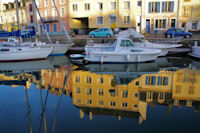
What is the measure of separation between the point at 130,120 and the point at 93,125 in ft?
5.11

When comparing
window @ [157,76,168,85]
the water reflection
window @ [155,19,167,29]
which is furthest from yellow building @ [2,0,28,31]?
window @ [157,76,168,85]

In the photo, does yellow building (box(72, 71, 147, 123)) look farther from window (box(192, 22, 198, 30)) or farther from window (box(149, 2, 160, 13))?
window (box(192, 22, 198, 30))

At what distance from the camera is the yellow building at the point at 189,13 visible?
109 feet

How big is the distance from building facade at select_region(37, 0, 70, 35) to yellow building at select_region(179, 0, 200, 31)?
72.2 feet

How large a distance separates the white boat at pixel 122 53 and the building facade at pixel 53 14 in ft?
70.6

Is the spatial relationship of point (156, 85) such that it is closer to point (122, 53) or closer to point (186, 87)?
point (186, 87)

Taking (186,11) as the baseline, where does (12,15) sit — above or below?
above

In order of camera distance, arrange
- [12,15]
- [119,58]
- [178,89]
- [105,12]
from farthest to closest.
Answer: [12,15], [105,12], [119,58], [178,89]

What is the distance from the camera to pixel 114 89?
11.0m

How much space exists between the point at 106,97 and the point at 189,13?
30.5m

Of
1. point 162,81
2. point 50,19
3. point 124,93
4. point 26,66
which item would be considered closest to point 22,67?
point 26,66

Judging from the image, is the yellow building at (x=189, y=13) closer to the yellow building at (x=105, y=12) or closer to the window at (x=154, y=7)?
the window at (x=154, y=7)

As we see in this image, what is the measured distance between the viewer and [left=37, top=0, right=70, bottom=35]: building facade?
3797 cm

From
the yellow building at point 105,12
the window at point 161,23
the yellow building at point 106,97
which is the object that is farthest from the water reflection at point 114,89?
the yellow building at point 105,12
